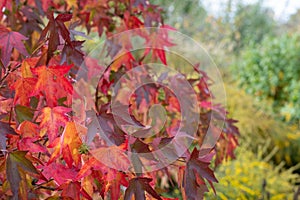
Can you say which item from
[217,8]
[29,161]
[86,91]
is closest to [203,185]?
[29,161]

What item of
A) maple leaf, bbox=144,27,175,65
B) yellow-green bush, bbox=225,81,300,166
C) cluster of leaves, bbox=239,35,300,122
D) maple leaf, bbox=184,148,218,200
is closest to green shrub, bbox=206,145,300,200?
yellow-green bush, bbox=225,81,300,166

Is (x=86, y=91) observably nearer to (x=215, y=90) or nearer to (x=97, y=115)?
(x=97, y=115)

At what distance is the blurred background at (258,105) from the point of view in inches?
129

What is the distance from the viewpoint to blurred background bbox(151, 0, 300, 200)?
10.7 feet

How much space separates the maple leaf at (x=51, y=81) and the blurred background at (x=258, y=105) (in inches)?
64.2

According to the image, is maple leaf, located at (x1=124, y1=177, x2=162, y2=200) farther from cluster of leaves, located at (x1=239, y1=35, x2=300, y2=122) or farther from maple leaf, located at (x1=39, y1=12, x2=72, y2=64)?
cluster of leaves, located at (x1=239, y1=35, x2=300, y2=122)

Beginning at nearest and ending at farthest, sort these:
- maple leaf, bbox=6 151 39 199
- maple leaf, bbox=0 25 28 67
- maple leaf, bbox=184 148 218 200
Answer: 1. maple leaf, bbox=6 151 39 199
2. maple leaf, bbox=184 148 218 200
3. maple leaf, bbox=0 25 28 67

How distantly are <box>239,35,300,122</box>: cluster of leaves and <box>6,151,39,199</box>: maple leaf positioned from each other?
16.5ft

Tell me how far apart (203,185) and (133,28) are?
2.83 feet

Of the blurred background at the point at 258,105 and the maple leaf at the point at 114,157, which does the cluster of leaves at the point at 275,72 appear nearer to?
the blurred background at the point at 258,105

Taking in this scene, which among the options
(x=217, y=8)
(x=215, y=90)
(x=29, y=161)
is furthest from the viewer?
(x=217, y=8)

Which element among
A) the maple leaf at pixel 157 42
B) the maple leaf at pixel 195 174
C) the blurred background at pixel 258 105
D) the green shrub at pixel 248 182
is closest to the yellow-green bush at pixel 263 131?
the blurred background at pixel 258 105

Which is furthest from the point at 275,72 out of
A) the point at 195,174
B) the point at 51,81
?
the point at 51,81

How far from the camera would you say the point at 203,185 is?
3.75 feet
